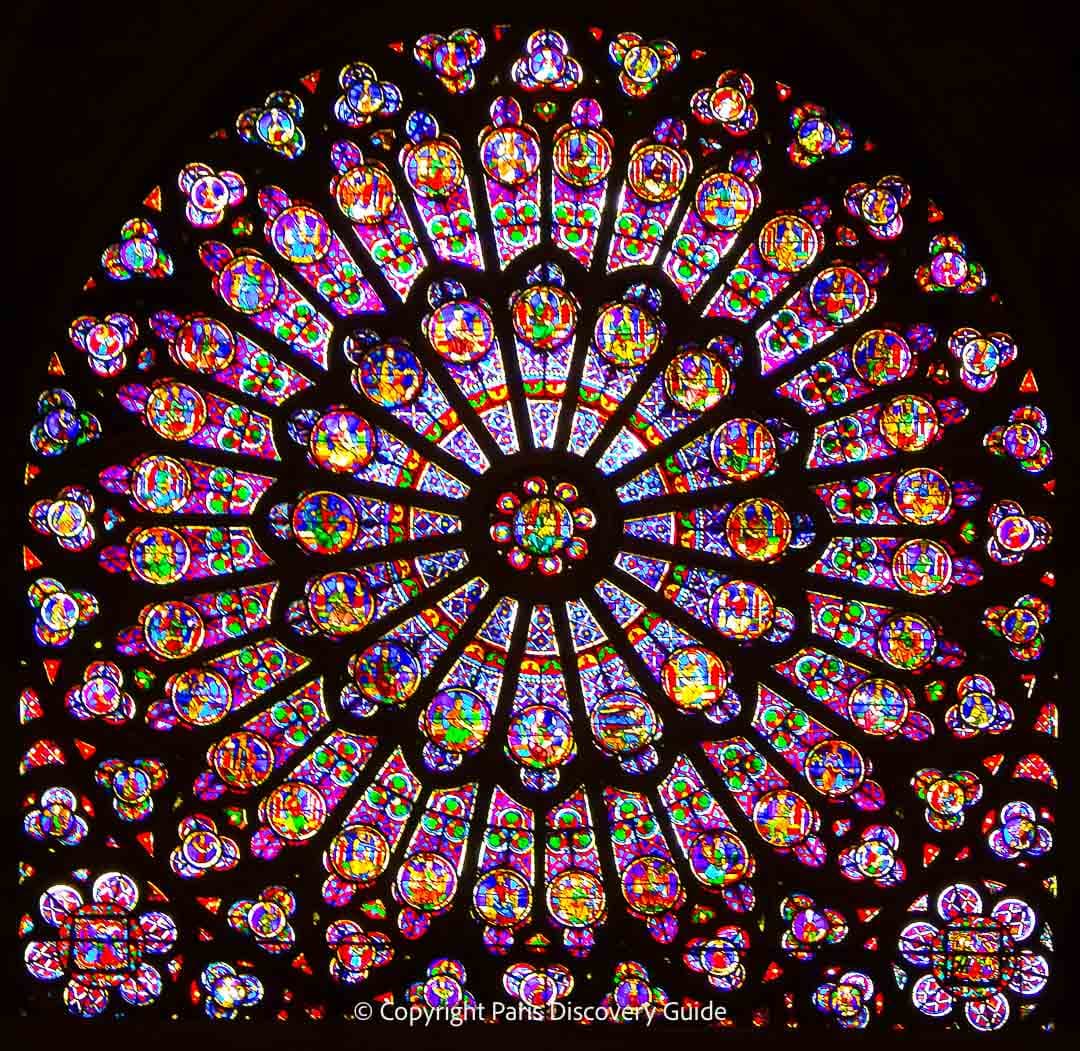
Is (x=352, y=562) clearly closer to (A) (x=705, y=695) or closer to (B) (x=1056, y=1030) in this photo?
(A) (x=705, y=695)

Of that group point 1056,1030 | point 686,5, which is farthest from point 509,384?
point 1056,1030

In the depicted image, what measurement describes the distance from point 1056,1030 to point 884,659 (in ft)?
6.73

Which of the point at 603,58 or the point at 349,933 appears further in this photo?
the point at 603,58

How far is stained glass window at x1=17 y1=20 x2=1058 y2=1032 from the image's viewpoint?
13.3m

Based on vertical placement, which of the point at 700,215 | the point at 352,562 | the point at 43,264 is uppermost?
the point at 700,215

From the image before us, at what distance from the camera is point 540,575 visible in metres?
13.8

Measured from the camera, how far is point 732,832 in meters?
13.5

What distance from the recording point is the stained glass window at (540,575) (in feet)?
43.6
